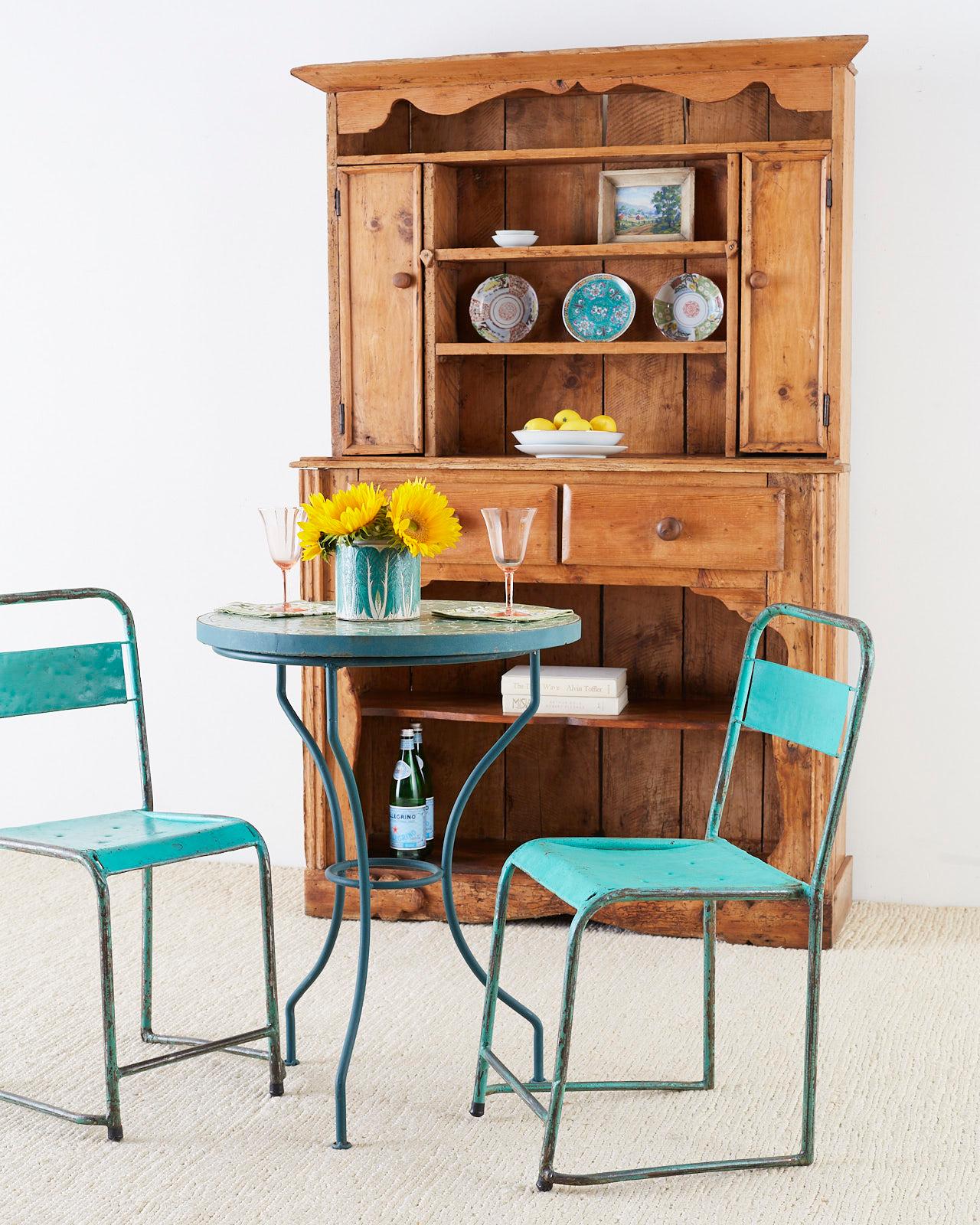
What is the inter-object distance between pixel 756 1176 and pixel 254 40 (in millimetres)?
2862

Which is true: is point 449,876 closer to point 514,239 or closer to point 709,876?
point 709,876

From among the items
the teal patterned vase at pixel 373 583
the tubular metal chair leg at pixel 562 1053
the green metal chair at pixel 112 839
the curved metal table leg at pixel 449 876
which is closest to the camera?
the tubular metal chair leg at pixel 562 1053

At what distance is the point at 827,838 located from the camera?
1.94m

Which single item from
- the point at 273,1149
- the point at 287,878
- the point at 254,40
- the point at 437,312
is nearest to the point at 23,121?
the point at 254,40

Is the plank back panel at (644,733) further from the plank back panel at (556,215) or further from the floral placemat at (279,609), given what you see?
the floral placemat at (279,609)

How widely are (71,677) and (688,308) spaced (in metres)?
1.65

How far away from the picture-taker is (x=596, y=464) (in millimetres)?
3039

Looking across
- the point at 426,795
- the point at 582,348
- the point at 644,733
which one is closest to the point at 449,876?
the point at 426,795

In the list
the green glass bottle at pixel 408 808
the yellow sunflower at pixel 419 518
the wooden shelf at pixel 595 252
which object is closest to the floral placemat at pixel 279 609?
the yellow sunflower at pixel 419 518

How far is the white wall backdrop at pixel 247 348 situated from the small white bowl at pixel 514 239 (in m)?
0.53

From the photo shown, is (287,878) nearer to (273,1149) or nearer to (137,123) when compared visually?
(273,1149)

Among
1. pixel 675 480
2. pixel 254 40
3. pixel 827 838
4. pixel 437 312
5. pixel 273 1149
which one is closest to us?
pixel 827 838

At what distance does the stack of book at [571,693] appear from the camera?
312 centimetres

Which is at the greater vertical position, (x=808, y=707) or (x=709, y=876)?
(x=808, y=707)
